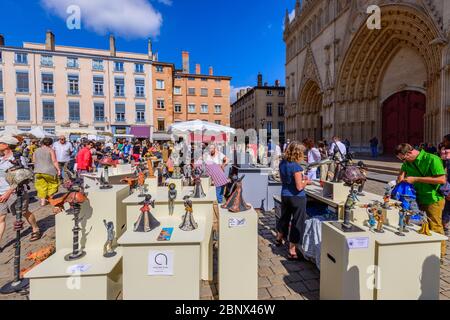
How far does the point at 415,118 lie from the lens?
14.9 m

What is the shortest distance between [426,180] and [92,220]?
457 centimetres

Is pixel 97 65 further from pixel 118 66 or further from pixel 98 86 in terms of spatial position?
pixel 98 86

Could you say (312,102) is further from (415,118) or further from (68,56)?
(68,56)

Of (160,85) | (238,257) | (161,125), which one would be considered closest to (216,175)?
(238,257)

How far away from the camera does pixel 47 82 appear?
2875cm

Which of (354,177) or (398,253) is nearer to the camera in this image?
(398,253)

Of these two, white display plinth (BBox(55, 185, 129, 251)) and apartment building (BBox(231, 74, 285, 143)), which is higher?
apartment building (BBox(231, 74, 285, 143))

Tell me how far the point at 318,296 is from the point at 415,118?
1665 cm

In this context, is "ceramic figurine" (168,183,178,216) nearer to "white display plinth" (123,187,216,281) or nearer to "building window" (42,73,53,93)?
"white display plinth" (123,187,216,281)

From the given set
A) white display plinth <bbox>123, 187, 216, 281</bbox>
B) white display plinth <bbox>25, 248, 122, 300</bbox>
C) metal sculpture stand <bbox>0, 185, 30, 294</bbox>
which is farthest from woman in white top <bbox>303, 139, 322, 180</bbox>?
metal sculpture stand <bbox>0, 185, 30, 294</bbox>

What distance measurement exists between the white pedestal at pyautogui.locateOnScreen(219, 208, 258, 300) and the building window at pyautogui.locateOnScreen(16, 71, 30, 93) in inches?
1403

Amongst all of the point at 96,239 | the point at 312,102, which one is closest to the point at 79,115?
the point at 312,102

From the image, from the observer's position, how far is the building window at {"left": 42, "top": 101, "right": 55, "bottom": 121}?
2873 centimetres

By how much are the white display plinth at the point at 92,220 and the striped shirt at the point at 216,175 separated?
104 inches
